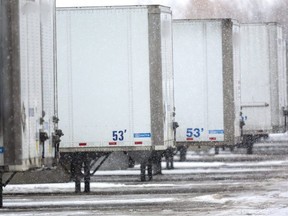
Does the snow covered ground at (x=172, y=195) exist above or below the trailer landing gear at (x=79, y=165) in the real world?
below

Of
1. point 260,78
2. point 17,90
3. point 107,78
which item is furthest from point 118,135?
point 260,78

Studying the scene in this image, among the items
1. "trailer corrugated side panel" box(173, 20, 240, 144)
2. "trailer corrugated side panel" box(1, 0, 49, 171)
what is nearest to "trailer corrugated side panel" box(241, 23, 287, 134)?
"trailer corrugated side panel" box(173, 20, 240, 144)

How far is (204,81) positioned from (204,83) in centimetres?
6

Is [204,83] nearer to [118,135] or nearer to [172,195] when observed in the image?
[118,135]

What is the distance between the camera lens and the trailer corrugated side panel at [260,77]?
40.8 m

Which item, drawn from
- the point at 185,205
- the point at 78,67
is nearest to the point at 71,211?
the point at 185,205

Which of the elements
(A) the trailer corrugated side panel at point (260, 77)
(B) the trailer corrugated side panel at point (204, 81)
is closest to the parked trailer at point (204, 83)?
(B) the trailer corrugated side panel at point (204, 81)

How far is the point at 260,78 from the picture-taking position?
40875 mm

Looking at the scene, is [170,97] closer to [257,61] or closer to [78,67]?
[78,67]

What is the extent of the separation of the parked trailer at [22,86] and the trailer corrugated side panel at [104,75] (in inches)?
308

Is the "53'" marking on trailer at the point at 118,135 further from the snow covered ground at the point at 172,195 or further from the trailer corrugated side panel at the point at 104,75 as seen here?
the snow covered ground at the point at 172,195

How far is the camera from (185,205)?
2341 cm

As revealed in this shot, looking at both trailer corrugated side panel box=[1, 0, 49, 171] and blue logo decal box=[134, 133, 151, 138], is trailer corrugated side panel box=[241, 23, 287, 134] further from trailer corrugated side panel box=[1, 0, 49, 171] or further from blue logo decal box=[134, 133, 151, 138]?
trailer corrugated side panel box=[1, 0, 49, 171]

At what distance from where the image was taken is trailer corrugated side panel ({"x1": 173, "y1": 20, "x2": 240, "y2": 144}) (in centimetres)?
3412
